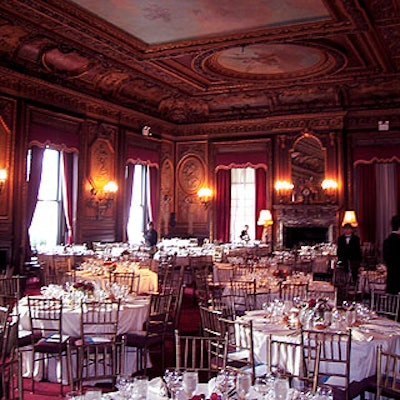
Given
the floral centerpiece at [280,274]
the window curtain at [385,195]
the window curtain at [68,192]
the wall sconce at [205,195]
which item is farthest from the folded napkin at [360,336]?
the wall sconce at [205,195]

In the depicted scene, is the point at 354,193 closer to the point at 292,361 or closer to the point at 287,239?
the point at 287,239

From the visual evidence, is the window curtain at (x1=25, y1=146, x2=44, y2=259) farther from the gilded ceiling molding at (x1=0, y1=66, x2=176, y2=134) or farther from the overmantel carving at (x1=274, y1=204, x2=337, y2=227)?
the overmantel carving at (x1=274, y1=204, x2=337, y2=227)

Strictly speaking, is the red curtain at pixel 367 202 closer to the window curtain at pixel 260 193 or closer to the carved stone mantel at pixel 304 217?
the carved stone mantel at pixel 304 217

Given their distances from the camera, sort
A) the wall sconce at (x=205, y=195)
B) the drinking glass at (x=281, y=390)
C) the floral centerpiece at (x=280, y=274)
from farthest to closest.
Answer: the wall sconce at (x=205, y=195) < the floral centerpiece at (x=280, y=274) < the drinking glass at (x=281, y=390)

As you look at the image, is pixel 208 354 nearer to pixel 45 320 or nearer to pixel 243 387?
pixel 243 387

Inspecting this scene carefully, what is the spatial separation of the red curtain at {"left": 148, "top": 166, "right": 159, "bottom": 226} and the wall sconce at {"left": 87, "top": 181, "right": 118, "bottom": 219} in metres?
1.89

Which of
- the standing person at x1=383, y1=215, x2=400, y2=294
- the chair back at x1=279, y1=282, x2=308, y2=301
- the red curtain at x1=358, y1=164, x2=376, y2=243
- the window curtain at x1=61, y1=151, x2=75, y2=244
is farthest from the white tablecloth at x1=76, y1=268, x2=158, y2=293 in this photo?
the red curtain at x1=358, y1=164, x2=376, y2=243

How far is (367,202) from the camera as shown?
1450cm

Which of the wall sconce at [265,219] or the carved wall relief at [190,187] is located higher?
the carved wall relief at [190,187]

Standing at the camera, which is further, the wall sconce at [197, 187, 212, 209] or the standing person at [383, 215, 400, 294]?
the wall sconce at [197, 187, 212, 209]

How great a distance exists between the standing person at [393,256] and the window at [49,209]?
26.5 ft

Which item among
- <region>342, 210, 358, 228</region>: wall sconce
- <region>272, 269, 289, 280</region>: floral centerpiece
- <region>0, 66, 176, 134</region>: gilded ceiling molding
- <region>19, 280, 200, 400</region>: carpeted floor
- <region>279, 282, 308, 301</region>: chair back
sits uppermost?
<region>0, 66, 176, 134</region>: gilded ceiling molding

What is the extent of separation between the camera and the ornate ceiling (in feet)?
27.0

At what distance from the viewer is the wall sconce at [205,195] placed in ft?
51.2
